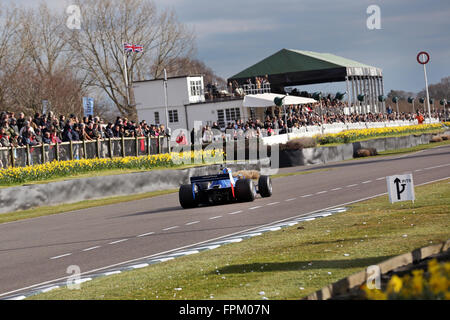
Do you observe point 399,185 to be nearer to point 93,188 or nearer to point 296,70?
point 93,188

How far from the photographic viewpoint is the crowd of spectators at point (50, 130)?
92.1ft

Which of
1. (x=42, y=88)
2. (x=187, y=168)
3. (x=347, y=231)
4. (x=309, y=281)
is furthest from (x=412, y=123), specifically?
(x=309, y=281)

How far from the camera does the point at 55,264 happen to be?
491 inches

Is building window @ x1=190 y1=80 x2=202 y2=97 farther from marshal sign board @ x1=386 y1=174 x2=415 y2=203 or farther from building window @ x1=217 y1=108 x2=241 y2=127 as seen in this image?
marshal sign board @ x1=386 y1=174 x2=415 y2=203

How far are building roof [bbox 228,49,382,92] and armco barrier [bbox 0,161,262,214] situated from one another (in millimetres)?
44969

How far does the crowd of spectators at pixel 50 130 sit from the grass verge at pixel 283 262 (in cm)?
1657

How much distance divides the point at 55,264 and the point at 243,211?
6.93 metres

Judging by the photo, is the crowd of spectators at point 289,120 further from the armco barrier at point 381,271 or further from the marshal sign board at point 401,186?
the armco barrier at point 381,271

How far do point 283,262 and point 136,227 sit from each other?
8.02 m

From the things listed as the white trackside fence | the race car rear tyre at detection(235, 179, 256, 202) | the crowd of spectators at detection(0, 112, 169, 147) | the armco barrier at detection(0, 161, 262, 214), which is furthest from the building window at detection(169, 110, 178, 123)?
the race car rear tyre at detection(235, 179, 256, 202)

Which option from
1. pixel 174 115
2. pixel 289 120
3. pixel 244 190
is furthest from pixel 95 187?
pixel 174 115

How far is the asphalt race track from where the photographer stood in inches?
491

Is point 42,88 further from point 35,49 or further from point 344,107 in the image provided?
point 344,107
